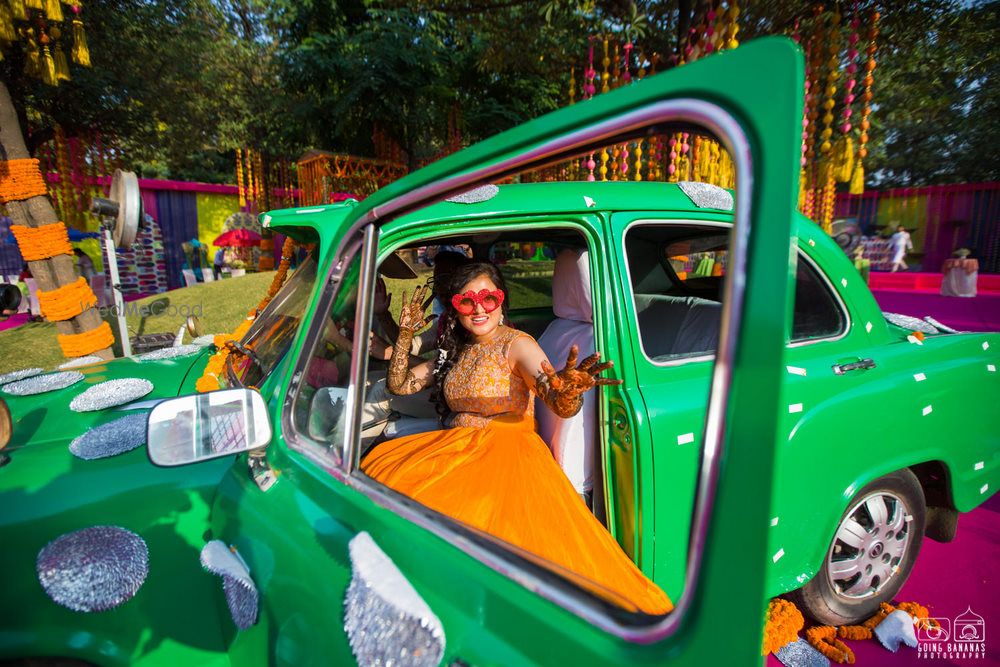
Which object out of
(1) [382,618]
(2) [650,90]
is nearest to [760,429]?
(2) [650,90]

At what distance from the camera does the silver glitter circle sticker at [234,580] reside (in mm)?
1144

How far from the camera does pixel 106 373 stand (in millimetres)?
2334

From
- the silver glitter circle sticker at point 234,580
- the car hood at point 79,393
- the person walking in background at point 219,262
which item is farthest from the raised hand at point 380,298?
the person walking in background at point 219,262

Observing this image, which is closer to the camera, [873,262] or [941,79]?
[941,79]

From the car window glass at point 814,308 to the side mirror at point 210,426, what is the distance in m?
2.04

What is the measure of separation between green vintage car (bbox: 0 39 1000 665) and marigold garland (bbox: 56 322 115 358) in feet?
14.6

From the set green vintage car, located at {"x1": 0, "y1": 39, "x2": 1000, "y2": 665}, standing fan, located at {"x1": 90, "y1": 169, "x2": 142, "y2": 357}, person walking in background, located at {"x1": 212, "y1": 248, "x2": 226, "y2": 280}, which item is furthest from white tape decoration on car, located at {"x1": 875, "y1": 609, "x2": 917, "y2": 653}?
person walking in background, located at {"x1": 212, "y1": 248, "x2": 226, "y2": 280}

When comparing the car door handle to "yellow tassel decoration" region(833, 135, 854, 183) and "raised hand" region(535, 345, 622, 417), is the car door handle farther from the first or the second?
"yellow tassel decoration" region(833, 135, 854, 183)

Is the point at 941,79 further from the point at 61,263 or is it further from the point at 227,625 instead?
the point at 61,263

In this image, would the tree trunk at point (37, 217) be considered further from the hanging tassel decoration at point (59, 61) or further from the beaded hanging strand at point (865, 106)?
the beaded hanging strand at point (865, 106)

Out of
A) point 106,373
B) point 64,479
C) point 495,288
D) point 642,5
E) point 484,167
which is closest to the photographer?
point 484,167

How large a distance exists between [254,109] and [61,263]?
1521cm

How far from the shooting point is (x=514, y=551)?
0.91 m

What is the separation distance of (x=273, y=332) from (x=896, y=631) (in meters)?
3.00
